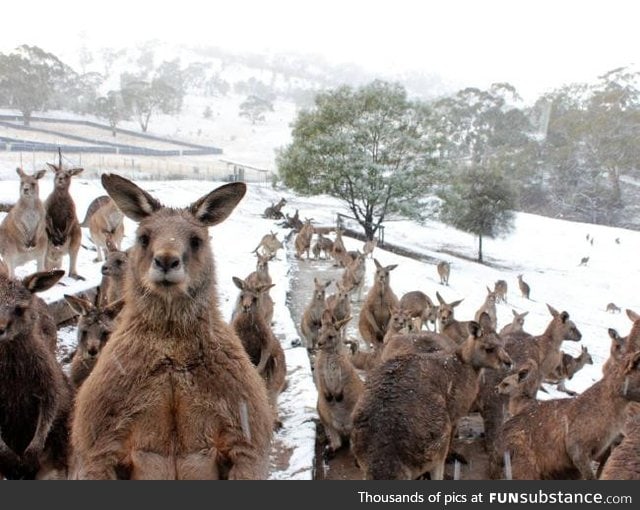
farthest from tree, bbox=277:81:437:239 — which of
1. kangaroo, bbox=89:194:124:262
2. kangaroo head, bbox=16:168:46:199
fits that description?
kangaroo head, bbox=16:168:46:199

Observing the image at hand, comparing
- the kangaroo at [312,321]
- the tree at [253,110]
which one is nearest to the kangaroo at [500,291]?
the kangaroo at [312,321]

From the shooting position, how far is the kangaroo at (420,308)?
33.1 feet

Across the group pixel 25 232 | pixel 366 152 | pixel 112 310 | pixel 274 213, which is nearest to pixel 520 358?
pixel 112 310

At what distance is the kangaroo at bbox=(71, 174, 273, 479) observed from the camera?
2.32 m

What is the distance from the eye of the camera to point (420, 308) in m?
10.3

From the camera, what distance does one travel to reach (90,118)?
125 feet

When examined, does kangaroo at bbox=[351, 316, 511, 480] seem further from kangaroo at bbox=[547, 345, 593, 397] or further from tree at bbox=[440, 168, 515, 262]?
tree at bbox=[440, 168, 515, 262]

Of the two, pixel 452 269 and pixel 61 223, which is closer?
pixel 61 223

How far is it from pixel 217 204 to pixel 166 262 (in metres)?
0.56

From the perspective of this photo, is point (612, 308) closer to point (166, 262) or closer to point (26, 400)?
point (26, 400)

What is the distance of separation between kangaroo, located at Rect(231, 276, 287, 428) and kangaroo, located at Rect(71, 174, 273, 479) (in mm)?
2727

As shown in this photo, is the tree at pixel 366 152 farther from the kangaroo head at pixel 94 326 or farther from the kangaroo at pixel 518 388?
the kangaroo head at pixel 94 326

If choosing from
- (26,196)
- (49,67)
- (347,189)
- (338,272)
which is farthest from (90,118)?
(26,196)

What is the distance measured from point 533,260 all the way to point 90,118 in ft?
92.8
